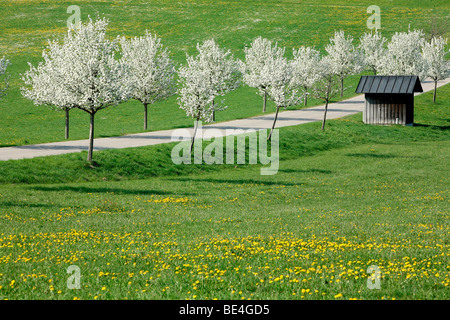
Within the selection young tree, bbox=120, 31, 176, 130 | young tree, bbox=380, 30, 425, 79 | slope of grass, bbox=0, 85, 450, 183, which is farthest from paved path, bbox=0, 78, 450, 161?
young tree, bbox=380, 30, 425, 79

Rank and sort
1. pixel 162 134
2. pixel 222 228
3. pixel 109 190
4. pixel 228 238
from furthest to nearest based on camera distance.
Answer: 1. pixel 162 134
2. pixel 109 190
3. pixel 222 228
4. pixel 228 238

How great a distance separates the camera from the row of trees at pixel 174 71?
1253 inches

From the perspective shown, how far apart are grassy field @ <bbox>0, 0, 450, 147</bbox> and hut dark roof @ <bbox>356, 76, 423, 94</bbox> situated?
14.1m

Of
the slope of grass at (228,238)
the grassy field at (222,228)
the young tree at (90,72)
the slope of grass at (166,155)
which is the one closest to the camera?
the slope of grass at (228,238)

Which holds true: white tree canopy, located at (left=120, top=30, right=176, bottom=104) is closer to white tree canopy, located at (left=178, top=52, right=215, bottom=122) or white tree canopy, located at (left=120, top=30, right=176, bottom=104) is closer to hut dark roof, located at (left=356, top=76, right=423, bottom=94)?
white tree canopy, located at (left=178, top=52, right=215, bottom=122)

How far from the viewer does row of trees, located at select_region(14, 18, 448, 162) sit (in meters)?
31.8

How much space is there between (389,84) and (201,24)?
6341cm

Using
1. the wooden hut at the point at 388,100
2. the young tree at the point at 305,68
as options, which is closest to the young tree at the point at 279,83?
the young tree at the point at 305,68

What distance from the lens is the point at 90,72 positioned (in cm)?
3175

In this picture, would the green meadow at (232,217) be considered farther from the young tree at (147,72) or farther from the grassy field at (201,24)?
the grassy field at (201,24)

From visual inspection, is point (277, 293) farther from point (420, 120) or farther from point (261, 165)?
point (420, 120)

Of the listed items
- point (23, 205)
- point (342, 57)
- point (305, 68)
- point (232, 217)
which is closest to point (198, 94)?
point (23, 205)

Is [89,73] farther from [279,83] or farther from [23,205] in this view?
[279,83]

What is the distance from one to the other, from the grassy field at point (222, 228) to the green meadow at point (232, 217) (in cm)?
6
